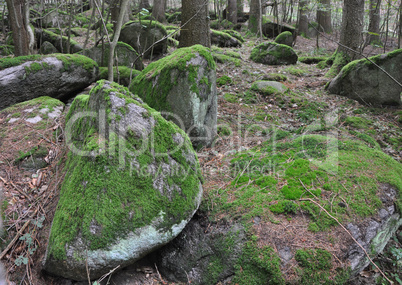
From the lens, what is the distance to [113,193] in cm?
245

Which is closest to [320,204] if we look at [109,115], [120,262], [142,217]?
[142,217]

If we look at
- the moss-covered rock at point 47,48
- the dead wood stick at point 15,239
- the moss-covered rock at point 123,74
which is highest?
the moss-covered rock at point 47,48

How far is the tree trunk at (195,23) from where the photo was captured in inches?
266

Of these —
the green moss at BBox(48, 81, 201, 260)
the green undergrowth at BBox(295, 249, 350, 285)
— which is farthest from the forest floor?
the green moss at BBox(48, 81, 201, 260)

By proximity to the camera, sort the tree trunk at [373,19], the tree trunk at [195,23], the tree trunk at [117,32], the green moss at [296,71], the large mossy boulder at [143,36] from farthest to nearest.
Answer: the large mossy boulder at [143,36], the green moss at [296,71], the tree trunk at [373,19], the tree trunk at [195,23], the tree trunk at [117,32]

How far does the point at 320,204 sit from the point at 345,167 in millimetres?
852

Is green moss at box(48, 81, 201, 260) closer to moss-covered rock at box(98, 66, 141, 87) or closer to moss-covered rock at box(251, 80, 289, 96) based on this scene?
moss-covered rock at box(98, 66, 141, 87)

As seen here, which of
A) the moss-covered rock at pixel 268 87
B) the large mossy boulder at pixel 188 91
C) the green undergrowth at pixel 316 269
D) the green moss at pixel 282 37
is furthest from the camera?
the green moss at pixel 282 37

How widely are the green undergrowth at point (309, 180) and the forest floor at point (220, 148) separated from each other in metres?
0.21

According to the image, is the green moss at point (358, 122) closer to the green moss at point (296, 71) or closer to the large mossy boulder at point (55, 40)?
the green moss at point (296, 71)

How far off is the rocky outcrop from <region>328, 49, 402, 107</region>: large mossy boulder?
5.76 m

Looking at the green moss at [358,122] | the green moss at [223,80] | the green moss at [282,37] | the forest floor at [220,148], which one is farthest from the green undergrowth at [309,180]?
the green moss at [282,37]

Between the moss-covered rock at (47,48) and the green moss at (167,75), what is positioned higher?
the moss-covered rock at (47,48)

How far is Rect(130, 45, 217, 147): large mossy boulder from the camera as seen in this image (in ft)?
13.8
